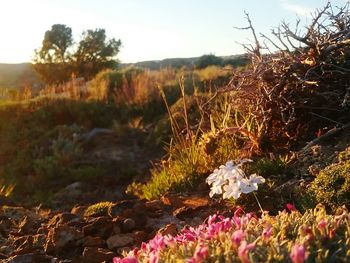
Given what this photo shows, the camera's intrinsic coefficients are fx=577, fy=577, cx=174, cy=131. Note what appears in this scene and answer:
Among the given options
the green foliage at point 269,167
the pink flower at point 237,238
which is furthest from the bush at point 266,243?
the green foliage at point 269,167

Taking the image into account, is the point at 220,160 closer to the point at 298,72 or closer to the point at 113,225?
the point at 298,72

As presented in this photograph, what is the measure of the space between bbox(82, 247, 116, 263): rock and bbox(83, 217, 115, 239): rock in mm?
416

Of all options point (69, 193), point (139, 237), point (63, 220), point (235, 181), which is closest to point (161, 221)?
point (139, 237)

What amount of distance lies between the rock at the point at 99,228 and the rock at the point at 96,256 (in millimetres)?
416

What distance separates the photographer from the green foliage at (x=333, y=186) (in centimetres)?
411

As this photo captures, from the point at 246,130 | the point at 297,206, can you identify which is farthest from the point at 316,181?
the point at 246,130

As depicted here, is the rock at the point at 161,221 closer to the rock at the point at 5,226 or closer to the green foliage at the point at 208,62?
the rock at the point at 5,226

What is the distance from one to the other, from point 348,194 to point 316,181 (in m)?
0.32

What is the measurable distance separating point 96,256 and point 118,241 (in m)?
0.29

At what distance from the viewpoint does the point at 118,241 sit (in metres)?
4.25

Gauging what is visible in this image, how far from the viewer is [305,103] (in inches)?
225

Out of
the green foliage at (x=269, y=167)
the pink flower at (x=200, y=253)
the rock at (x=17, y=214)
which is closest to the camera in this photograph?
the pink flower at (x=200, y=253)

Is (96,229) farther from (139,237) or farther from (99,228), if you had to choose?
(139,237)

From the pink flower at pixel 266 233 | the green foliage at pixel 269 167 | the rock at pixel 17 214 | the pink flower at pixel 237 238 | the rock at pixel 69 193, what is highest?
the pink flower at pixel 237 238
